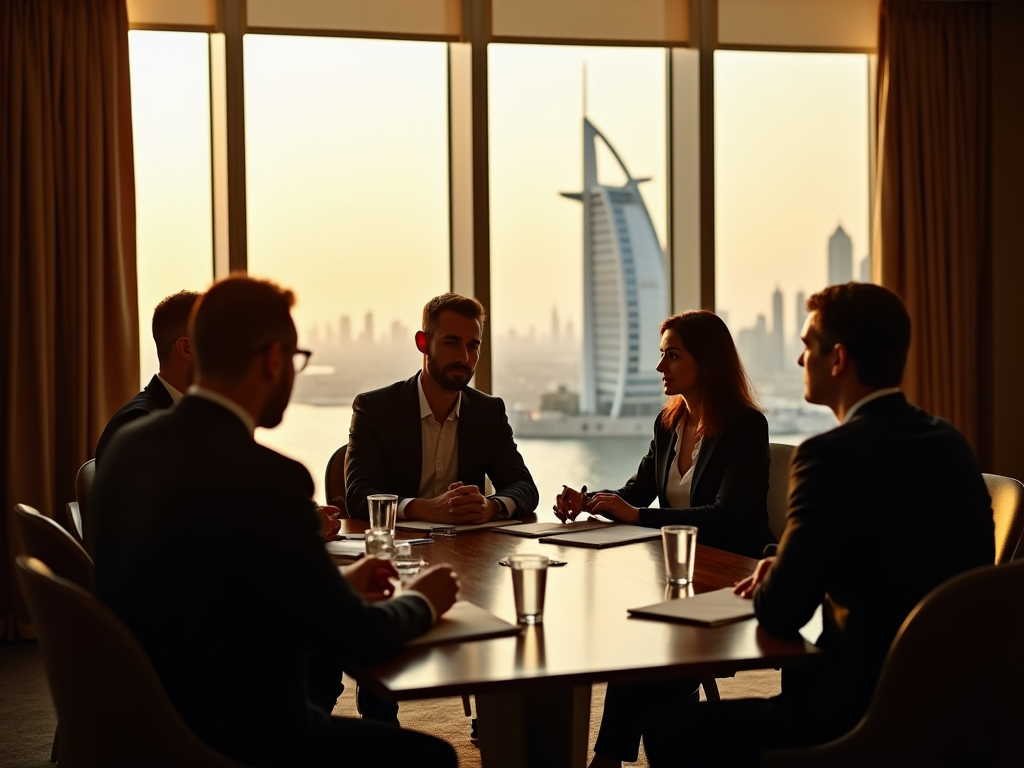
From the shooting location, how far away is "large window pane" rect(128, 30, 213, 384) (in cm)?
516

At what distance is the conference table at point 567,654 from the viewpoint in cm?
175

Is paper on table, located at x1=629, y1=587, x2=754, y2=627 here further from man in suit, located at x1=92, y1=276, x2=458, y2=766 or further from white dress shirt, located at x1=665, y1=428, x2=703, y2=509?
white dress shirt, located at x1=665, y1=428, x2=703, y2=509

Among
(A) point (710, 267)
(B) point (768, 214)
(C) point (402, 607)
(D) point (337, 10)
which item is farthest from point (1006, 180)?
(C) point (402, 607)

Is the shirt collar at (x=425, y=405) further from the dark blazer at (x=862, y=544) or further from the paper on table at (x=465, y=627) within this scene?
the dark blazer at (x=862, y=544)

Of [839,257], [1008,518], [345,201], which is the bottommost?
[1008,518]

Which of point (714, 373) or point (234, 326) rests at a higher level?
point (234, 326)

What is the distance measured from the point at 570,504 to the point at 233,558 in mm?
1774

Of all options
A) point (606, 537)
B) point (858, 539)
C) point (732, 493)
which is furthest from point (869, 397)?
point (732, 493)

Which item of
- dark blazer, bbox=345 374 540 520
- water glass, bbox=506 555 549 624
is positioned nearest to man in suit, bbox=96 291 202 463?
dark blazer, bbox=345 374 540 520

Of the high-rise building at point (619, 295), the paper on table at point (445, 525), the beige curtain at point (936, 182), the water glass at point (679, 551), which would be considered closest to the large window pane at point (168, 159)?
the high-rise building at point (619, 295)

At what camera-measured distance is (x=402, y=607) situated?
1918 millimetres

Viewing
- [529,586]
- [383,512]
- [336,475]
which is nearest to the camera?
[529,586]

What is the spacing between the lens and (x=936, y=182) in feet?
17.9

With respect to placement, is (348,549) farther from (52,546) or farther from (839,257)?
Answer: (839,257)
